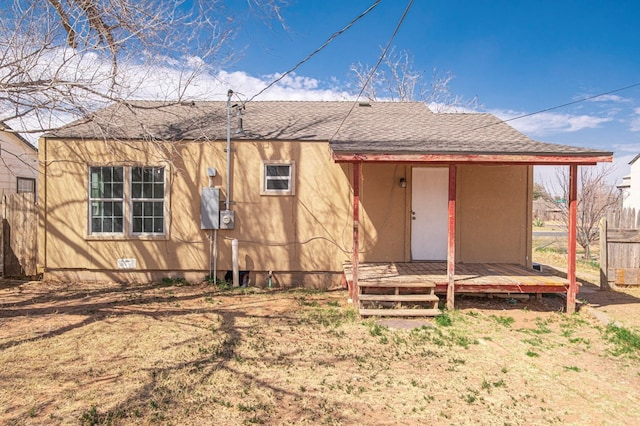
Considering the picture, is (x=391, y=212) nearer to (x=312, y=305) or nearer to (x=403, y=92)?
(x=312, y=305)

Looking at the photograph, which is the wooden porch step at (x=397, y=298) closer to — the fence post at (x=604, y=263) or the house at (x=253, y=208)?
the house at (x=253, y=208)

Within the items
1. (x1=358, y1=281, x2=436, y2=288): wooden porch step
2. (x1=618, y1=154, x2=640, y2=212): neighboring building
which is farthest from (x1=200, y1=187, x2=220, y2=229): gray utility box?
(x1=618, y1=154, x2=640, y2=212): neighboring building

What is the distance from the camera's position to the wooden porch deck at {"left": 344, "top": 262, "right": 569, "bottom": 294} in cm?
665

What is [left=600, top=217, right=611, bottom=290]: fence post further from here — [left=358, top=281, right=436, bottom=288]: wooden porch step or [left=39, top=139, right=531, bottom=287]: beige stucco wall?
[left=358, top=281, right=436, bottom=288]: wooden porch step

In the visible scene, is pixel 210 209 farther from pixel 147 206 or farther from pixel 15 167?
pixel 15 167

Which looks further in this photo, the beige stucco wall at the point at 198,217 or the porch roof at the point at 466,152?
the beige stucco wall at the point at 198,217

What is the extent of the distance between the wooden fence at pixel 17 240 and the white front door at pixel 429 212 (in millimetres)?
8312

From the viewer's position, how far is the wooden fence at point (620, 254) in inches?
344

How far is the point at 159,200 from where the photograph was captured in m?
8.45

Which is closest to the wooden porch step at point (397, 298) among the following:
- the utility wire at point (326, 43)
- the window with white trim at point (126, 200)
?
the utility wire at point (326, 43)

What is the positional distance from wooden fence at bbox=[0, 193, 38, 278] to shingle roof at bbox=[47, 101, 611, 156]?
6.39ft

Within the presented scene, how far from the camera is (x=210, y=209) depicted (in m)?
8.34

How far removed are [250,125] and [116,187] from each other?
10.5 feet

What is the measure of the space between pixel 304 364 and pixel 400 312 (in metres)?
2.37
